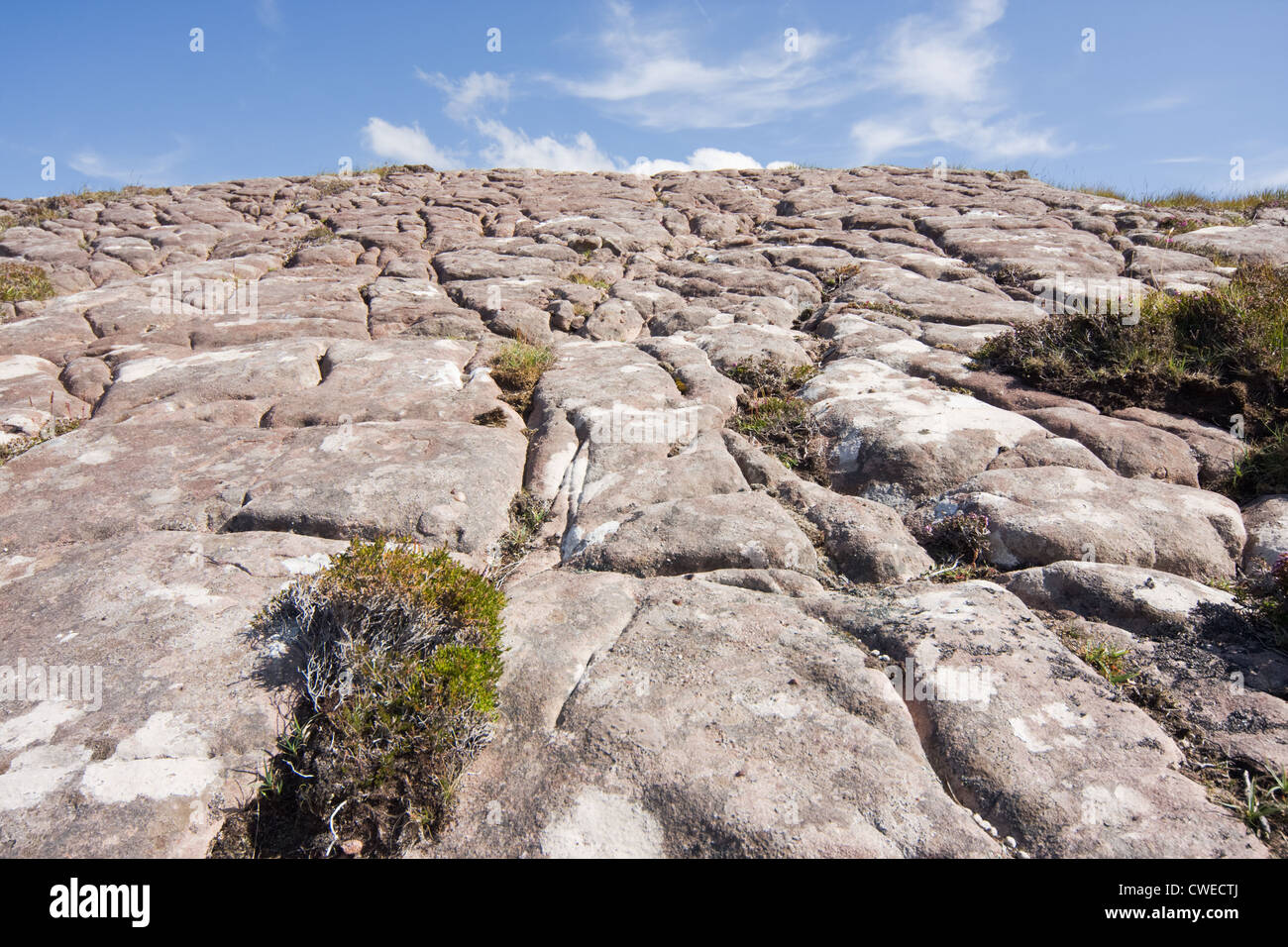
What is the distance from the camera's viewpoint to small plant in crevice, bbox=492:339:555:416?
7246mm

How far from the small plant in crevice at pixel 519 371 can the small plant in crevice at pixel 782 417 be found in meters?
2.20

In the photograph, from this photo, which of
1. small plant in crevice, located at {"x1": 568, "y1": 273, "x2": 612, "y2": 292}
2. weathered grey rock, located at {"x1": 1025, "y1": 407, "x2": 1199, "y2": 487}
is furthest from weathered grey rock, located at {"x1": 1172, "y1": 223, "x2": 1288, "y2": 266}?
small plant in crevice, located at {"x1": 568, "y1": 273, "x2": 612, "y2": 292}

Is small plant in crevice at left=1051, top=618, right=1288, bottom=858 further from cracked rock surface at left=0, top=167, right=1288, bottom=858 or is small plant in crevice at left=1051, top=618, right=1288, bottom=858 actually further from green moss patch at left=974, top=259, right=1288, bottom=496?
green moss patch at left=974, top=259, right=1288, bottom=496

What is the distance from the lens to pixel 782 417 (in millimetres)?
6691

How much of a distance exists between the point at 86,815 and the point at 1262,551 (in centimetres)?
708

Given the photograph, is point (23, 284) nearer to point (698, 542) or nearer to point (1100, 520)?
point (698, 542)

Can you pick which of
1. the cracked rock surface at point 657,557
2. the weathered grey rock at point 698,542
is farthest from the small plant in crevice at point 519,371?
the weathered grey rock at point 698,542

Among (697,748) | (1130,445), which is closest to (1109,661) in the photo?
(697,748)

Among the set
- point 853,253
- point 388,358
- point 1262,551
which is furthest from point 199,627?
point 853,253

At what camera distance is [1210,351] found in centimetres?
693

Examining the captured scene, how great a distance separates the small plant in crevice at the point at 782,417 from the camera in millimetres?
6215

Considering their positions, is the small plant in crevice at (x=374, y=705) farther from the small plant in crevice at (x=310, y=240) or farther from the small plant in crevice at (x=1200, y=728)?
the small plant in crevice at (x=310, y=240)

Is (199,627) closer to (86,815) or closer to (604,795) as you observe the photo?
(86,815)

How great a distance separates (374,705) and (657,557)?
84.7 inches
